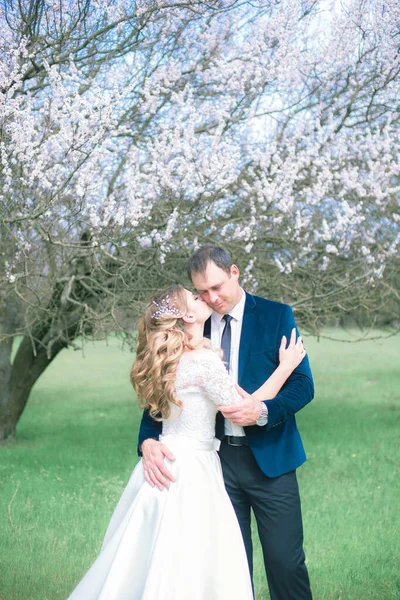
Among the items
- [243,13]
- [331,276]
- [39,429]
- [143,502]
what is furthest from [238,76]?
[39,429]

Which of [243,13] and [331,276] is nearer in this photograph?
[243,13]

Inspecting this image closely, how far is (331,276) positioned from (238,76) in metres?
2.38

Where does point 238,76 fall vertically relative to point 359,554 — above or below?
above

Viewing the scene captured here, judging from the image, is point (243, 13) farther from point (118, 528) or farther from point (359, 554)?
point (118, 528)

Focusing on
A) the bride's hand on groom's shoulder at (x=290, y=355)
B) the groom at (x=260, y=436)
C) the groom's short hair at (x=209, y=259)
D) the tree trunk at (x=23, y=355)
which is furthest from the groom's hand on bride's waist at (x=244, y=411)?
the tree trunk at (x=23, y=355)

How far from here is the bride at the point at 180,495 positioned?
3016mm

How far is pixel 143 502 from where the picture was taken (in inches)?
125

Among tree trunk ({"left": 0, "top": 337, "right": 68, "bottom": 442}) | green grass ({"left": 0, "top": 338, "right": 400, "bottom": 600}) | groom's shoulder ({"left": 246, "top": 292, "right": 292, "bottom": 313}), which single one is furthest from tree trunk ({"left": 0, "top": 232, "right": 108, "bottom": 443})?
groom's shoulder ({"left": 246, "top": 292, "right": 292, "bottom": 313})

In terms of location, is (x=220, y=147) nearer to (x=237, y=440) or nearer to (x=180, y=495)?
(x=237, y=440)

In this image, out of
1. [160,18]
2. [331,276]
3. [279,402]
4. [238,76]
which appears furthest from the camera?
[331,276]

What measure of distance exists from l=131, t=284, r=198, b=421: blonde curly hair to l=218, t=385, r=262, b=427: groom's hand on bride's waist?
0.23m

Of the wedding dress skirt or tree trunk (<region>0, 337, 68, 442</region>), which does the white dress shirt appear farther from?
tree trunk (<region>0, 337, 68, 442</region>)

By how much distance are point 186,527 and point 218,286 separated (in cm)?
105

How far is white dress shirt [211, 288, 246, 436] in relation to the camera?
3.30 metres
